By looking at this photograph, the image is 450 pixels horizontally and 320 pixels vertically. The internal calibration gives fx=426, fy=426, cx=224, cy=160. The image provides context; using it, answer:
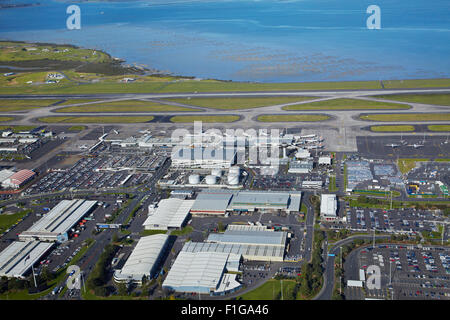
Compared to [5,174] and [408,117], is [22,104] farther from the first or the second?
[408,117]

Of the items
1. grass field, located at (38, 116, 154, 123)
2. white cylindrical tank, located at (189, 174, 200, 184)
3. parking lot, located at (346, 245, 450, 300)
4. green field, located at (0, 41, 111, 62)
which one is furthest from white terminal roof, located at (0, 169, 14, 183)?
green field, located at (0, 41, 111, 62)

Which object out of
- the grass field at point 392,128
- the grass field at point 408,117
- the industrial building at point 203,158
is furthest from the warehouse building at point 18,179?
the grass field at point 408,117

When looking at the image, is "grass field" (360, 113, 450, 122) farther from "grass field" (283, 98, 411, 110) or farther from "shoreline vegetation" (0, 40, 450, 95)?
"shoreline vegetation" (0, 40, 450, 95)

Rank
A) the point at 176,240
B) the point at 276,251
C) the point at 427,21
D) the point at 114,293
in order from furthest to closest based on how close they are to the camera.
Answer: the point at 427,21
the point at 176,240
the point at 276,251
the point at 114,293

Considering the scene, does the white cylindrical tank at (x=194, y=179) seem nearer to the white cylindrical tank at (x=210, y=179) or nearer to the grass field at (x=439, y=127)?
the white cylindrical tank at (x=210, y=179)

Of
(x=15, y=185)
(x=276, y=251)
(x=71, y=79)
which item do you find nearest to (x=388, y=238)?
(x=276, y=251)

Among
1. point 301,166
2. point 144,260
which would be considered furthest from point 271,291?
point 301,166
